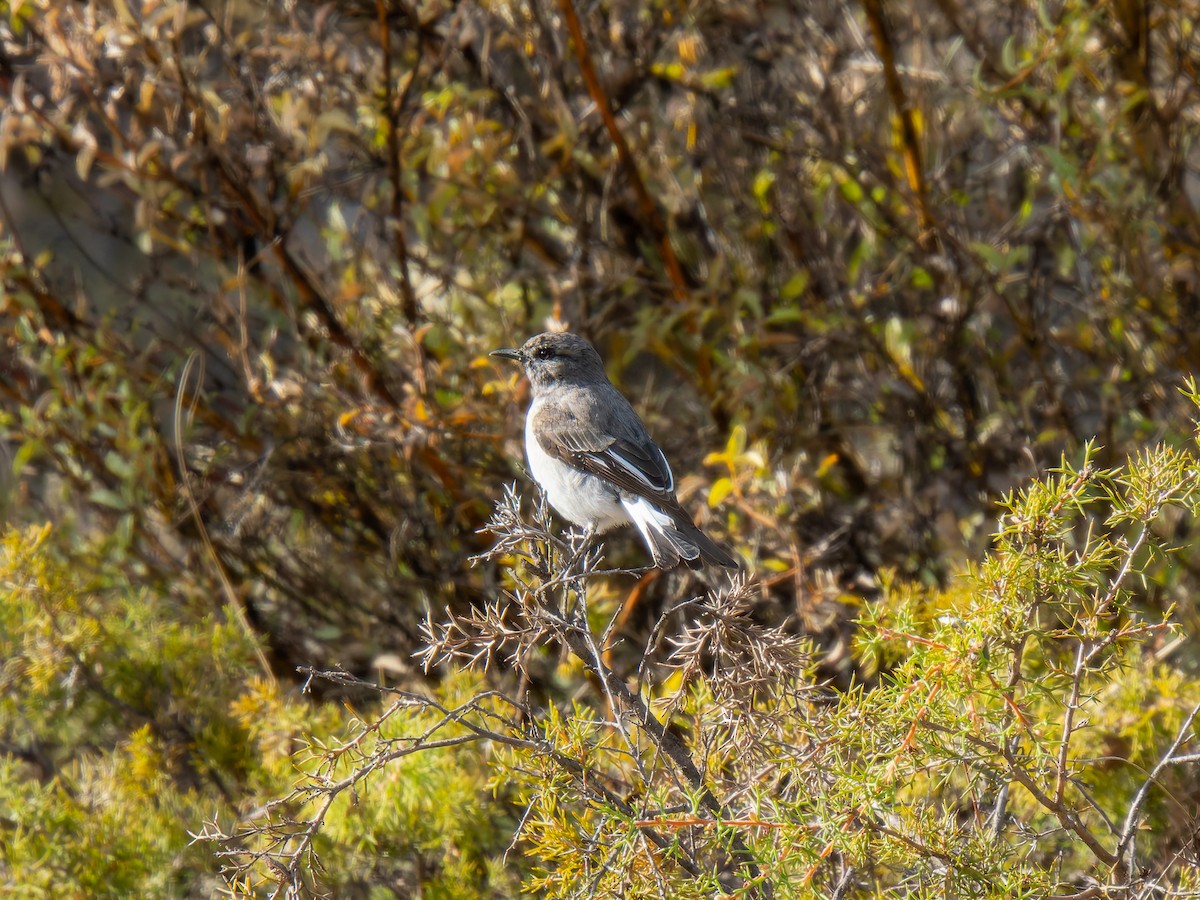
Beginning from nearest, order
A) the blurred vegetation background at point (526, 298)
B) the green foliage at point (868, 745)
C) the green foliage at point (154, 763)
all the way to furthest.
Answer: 1. the green foliage at point (868, 745)
2. the green foliage at point (154, 763)
3. the blurred vegetation background at point (526, 298)

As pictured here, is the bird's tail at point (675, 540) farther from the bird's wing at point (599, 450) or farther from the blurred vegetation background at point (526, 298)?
the blurred vegetation background at point (526, 298)

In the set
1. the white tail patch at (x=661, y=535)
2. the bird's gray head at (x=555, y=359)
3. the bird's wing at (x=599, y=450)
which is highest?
the bird's gray head at (x=555, y=359)

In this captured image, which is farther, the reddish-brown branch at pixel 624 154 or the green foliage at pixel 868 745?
the reddish-brown branch at pixel 624 154

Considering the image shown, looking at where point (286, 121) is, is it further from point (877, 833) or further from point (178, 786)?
point (877, 833)

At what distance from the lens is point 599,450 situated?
4.01 metres

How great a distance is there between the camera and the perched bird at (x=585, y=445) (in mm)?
3879

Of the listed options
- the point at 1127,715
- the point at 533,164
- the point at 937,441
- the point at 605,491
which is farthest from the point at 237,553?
the point at 1127,715

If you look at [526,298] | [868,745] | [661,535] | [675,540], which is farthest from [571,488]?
[868,745]

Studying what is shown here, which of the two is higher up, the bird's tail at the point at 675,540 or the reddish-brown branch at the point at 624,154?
the reddish-brown branch at the point at 624,154

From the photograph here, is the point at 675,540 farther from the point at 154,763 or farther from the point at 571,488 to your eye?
the point at 154,763

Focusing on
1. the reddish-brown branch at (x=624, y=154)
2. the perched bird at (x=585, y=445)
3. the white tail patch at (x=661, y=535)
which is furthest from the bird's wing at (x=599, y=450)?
the reddish-brown branch at (x=624, y=154)

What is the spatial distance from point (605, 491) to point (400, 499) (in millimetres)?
927

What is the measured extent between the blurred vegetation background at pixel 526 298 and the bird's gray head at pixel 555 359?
13cm

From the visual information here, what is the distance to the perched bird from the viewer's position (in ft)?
12.7
